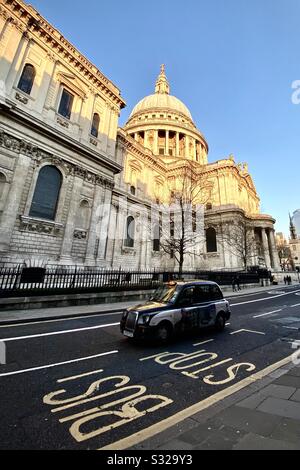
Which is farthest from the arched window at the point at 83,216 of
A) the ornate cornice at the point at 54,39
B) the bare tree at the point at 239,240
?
the bare tree at the point at 239,240

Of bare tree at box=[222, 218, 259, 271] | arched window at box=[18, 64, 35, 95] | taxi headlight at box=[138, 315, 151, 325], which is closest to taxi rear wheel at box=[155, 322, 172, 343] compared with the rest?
taxi headlight at box=[138, 315, 151, 325]

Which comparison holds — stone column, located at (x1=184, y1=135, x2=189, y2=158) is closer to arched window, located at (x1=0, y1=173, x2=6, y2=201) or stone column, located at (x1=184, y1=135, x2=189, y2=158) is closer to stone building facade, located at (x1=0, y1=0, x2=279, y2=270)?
stone building facade, located at (x1=0, y1=0, x2=279, y2=270)

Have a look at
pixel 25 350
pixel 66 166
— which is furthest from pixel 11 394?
pixel 66 166

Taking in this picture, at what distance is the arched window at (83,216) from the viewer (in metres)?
21.1

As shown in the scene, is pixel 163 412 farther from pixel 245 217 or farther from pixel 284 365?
pixel 245 217

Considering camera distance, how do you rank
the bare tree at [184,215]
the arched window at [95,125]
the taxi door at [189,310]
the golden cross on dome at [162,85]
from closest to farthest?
the taxi door at [189,310] < the arched window at [95,125] < the bare tree at [184,215] < the golden cross on dome at [162,85]

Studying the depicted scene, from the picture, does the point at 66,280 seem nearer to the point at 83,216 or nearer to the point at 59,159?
the point at 83,216

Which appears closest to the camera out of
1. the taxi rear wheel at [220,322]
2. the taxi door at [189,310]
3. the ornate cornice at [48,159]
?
the taxi door at [189,310]

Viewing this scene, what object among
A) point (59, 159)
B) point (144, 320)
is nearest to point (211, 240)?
point (59, 159)

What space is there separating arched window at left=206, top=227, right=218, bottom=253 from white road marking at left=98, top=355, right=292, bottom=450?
36750 millimetres

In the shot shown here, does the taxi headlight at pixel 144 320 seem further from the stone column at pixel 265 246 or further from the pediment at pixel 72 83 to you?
the stone column at pixel 265 246

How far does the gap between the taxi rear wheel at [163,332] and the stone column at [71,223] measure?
14.4m

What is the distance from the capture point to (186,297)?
272 inches
